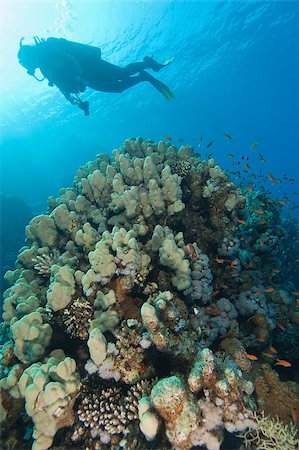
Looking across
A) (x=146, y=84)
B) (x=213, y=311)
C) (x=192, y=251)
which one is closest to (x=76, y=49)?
(x=192, y=251)

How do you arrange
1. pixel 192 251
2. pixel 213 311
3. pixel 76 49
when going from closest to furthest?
pixel 213 311
pixel 192 251
pixel 76 49

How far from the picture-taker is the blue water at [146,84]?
83.7 ft

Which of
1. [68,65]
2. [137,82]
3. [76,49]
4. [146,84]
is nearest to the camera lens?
[68,65]

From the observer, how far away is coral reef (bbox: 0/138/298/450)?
8.37 ft

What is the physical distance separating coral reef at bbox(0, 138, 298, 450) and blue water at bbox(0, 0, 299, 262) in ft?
13.7

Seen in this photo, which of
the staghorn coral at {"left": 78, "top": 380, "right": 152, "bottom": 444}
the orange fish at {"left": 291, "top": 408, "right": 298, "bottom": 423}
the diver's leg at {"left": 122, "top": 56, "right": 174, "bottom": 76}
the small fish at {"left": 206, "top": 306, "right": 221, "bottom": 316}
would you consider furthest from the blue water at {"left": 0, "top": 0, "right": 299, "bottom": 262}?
the staghorn coral at {"left": 78, "top": 380, "right": 152, "bottom": 444}

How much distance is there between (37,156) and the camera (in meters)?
77.1

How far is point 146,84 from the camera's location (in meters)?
41.9

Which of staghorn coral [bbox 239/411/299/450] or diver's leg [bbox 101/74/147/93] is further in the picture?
diver's leg [bbox 101/74/147/93]

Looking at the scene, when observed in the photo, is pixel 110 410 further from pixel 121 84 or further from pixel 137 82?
pixel 137 82

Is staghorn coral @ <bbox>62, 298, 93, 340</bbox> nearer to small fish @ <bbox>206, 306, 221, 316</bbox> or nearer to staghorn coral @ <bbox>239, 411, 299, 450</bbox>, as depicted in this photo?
small fish @ <bbox>206, 306, 221, 316</bbox>

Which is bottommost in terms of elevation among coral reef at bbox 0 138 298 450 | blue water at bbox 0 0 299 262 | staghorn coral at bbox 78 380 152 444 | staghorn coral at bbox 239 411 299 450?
staghorn coral at bbox 239 411 299 450

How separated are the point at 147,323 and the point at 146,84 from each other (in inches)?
1798

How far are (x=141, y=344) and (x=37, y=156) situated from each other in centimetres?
8391
